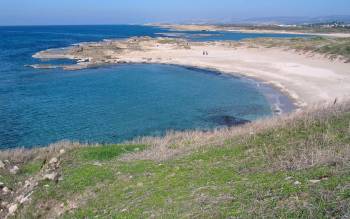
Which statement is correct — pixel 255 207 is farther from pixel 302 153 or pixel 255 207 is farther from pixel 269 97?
pixel 269 97

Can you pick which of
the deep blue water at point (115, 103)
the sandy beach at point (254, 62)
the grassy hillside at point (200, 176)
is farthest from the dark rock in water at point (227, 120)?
the grassy hillside at point (200, 176)

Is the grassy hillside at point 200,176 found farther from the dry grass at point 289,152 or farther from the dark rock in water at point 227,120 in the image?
the dark rock in water at point 227,120

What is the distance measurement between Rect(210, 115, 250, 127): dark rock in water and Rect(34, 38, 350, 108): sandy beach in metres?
6.25

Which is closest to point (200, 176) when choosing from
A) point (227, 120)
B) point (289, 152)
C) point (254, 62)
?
point (289, 152)

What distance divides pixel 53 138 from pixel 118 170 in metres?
13.9

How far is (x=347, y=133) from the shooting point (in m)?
13.0

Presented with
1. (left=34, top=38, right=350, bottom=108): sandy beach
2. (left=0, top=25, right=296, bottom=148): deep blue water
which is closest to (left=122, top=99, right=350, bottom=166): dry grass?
(left=0, top=25, right=296, bottom=148): deep blue water

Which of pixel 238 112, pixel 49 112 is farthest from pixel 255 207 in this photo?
pixel 49 112

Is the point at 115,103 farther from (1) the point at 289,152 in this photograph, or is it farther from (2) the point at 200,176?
(1) the point at 289,152

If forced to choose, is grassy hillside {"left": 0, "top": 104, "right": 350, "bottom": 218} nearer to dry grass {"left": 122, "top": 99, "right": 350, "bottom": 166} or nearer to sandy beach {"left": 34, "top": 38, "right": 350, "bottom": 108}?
dry grass {"left": 122, "top": 99, "right": 350, "bottom": 166}

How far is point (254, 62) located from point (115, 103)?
30.3 meters

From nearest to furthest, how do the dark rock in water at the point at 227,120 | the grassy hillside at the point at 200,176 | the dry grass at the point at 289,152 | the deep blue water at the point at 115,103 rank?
the grassy hillside at the point at 200,176, the dry grass at the point at 289,152, the deep blue water at the point at 115,103, the dark rock in water at the point at 227,120

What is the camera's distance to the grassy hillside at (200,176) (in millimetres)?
8828

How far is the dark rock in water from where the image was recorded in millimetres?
29219
